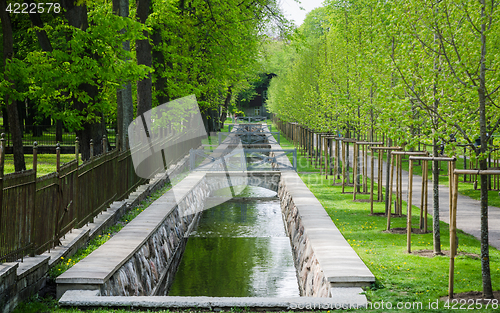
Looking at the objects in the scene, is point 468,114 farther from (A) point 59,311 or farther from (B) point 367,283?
(A) point 59,311

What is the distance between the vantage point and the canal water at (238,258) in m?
10.5

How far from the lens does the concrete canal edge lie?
695 centimetres

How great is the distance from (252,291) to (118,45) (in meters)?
8.26

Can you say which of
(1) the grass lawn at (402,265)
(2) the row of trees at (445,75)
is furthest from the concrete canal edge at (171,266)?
(2) the row of trees at (445,75)

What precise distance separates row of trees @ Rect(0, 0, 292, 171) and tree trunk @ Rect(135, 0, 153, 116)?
4 centimetres

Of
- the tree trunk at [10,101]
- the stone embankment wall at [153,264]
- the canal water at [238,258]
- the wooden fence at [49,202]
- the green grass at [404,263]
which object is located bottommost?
the canal water at [238,258]

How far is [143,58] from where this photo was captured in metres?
20.3

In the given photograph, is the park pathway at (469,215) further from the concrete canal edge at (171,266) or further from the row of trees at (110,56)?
the row of trees at (110,56)

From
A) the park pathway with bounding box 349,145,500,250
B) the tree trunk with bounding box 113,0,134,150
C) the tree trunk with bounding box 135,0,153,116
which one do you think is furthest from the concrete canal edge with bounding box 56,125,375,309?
the tree trunk with bounding box 135,0,153,116

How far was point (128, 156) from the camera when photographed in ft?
49.7

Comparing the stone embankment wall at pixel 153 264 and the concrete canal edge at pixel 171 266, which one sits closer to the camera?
the concrete canal edge at pixel 171 266

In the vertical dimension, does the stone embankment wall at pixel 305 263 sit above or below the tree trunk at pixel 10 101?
below

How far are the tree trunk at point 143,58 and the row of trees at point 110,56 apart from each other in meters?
0.04

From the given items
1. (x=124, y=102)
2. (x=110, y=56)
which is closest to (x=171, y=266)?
(x=110, y=56)
